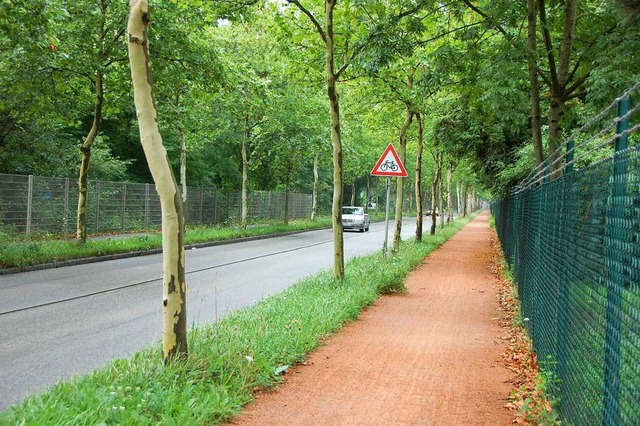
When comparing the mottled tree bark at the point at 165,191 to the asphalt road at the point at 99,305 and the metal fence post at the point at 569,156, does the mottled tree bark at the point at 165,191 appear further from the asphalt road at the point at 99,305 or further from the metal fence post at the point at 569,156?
the metal fence post at the point at 569,156

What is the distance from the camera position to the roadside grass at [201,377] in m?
3.82

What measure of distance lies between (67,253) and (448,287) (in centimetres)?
964

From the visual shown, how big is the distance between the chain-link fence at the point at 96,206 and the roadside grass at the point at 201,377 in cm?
1430

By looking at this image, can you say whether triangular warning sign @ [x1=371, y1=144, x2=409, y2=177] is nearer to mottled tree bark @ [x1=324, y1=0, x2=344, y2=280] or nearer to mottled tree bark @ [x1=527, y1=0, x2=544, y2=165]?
mottled tree bark @ [x1=324, y1=0, x2=344, y2=280]

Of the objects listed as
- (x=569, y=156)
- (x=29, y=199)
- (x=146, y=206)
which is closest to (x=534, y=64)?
(x=569, y=156)

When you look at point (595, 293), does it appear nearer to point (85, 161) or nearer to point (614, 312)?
point (614, 312)

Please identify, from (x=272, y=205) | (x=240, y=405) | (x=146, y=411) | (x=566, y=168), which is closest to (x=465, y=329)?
(x=566, y=168)

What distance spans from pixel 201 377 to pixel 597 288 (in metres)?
3.15

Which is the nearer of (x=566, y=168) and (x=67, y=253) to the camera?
(x=566, y=168)

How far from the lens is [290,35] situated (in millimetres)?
12078

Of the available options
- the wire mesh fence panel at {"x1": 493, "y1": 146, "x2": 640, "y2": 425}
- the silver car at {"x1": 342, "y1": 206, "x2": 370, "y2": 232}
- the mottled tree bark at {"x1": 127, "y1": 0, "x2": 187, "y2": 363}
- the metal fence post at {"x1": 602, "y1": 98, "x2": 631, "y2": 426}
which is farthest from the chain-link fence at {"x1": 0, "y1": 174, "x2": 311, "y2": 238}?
the metal fence post at {"x1": 602, "y1": 98, "x2": 631, "y2": 426}

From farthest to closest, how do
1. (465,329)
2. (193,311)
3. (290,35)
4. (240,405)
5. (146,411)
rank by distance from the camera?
(290,35) < (193,311) < (465,329) < (240,405) < (146,411)

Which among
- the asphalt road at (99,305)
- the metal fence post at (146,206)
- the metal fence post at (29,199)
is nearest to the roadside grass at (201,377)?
the asphalt road at (99,305)

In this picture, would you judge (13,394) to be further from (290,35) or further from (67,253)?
(67,253)
